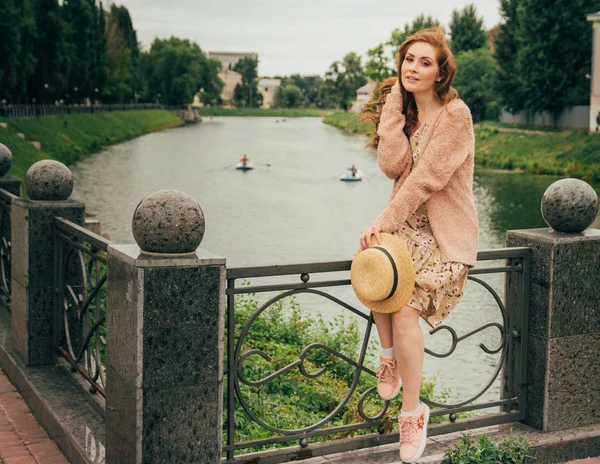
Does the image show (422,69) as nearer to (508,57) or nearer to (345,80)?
(508,57)

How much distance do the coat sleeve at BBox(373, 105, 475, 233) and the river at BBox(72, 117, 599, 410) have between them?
18.8 feet

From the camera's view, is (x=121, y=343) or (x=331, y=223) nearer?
(x=121, y=343)

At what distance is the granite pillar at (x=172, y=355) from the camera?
3594mm

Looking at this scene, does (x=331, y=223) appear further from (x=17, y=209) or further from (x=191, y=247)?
(x=191, y=247)

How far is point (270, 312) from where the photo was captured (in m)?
11.3

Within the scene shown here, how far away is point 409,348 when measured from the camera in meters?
3.80

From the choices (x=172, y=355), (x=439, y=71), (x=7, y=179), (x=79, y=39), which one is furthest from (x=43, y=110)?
(x=172, y=355)

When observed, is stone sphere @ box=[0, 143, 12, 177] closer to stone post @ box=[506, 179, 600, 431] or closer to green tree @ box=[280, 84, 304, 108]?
stone post @ box=[506, 179, 600, 431]

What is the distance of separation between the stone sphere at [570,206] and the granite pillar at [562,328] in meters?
0.06

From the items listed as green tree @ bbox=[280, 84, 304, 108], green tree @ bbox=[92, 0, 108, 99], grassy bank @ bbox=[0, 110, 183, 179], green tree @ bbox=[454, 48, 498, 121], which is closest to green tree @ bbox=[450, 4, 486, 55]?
green tree @ bbox=[454, 48, 498, 121]

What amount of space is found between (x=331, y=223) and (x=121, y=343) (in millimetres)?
22279

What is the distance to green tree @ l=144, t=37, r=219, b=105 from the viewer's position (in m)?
116

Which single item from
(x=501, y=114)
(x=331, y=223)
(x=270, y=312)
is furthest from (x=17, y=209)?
(x=501, y=114)

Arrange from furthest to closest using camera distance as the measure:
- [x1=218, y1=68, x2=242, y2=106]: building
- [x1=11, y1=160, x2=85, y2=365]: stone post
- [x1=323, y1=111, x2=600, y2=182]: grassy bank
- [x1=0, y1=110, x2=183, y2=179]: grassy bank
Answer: [x1=218, y1=68, x2=242, y2=106]: building → [x1=323, y1=111, x2=600, y2=182]: grassy bank → [x1=0, y1=110, x2=183, y2=179]: grassy bank → [x1=11, y1=160, x2=85, y2=365]: stone post
